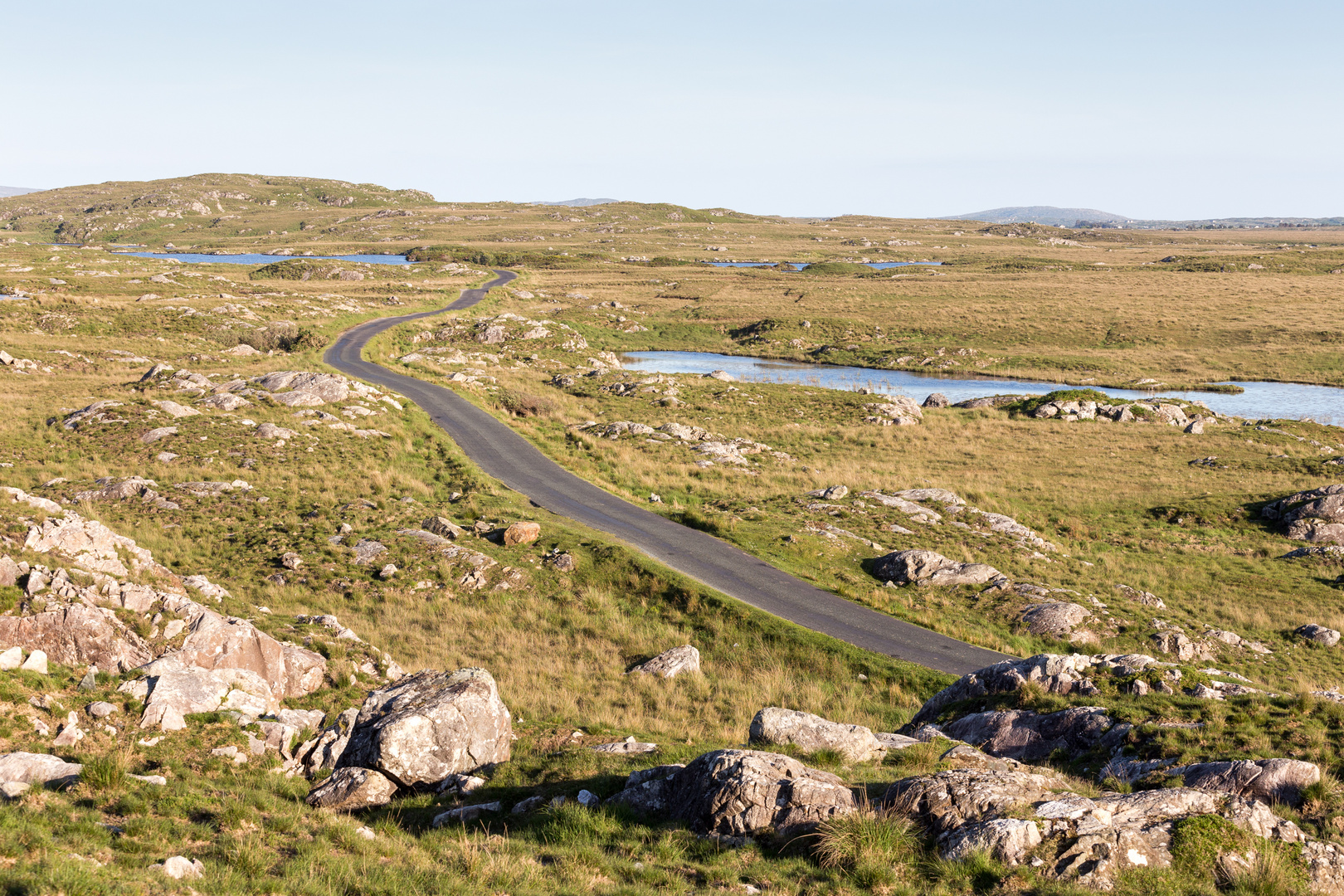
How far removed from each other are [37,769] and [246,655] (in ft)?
17.5

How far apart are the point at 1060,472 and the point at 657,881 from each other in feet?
157

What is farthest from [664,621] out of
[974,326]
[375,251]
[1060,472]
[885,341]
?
[375,251]

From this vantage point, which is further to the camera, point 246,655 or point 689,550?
point 689,550

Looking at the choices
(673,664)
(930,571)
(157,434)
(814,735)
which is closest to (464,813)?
(814,735)

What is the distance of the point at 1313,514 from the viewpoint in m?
38.8

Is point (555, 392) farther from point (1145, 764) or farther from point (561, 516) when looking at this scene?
point (1145, 764)

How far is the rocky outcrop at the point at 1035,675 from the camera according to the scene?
1847cm

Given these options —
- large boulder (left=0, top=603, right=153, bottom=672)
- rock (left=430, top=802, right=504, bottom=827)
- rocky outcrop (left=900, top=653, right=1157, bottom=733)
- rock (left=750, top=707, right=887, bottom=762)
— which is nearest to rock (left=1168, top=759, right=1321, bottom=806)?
rocky outcrop (left=900, top=653, right=1157, bottom=733)

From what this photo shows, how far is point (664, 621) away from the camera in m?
27.5

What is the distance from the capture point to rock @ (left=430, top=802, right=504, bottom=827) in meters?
12.5

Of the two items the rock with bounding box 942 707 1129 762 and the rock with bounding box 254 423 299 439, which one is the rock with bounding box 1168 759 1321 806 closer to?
the rock with bounding box 942 707 1129 762

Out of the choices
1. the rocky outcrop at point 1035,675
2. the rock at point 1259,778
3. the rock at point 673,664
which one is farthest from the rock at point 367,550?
the rock at point 1259,778

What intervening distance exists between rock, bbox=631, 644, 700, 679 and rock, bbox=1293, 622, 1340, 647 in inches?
864

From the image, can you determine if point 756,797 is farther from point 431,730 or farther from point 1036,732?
point 1036,732
